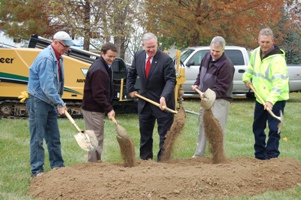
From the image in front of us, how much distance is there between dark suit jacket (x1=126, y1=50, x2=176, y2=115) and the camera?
6.85 meters

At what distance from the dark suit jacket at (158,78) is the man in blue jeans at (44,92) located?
1.22 metres

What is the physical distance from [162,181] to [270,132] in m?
2.21

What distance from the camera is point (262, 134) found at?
7234mm

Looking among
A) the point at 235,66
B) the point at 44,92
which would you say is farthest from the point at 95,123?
the point at 235,66

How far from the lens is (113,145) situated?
894cm

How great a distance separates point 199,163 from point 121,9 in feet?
32.9

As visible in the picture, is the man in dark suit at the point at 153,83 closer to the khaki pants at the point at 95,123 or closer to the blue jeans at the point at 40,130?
the khaki pants at the point at 95,123

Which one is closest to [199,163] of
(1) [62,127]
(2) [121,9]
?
(1) [62,127]

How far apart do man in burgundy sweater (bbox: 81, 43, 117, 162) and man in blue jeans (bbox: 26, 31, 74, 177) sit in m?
0.40

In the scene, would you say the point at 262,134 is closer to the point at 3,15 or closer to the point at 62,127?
the point at 62,127

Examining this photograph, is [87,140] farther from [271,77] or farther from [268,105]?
[271,77]

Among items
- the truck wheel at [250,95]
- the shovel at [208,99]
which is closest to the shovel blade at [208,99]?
the shovel at [208,99]

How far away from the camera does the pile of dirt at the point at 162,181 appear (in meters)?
5.40

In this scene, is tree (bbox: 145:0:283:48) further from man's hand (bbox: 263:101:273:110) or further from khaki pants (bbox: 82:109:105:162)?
khaki pants (bbox: 82:109:105:162)
